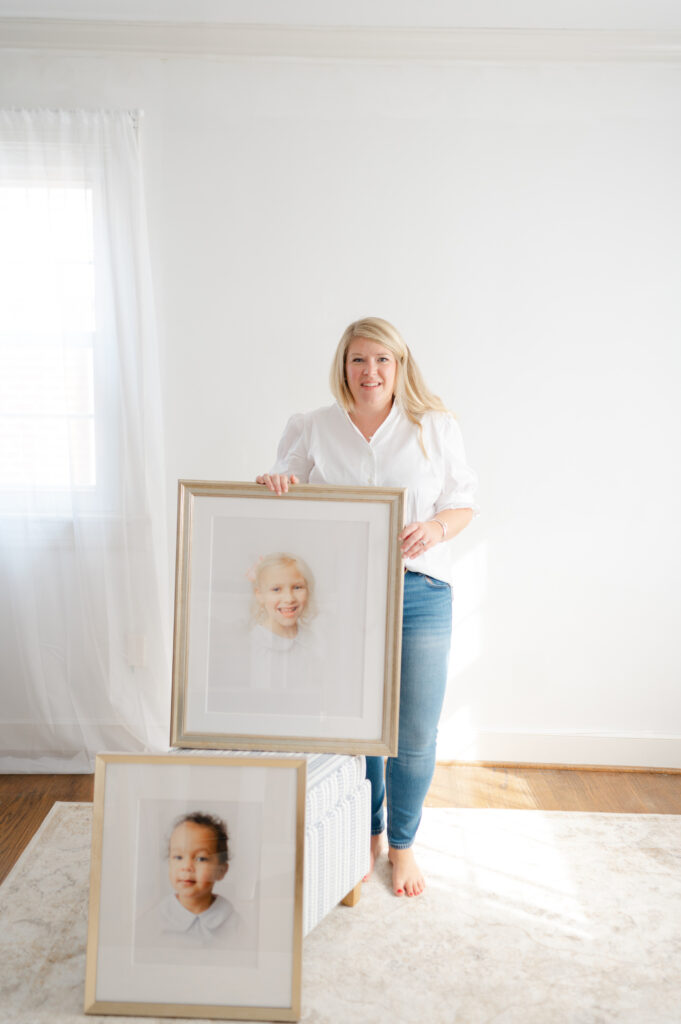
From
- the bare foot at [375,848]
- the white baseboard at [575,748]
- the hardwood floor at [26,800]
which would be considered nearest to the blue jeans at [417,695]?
the bare foot at [375,848]

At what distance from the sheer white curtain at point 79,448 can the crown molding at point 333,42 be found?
0.84 feet

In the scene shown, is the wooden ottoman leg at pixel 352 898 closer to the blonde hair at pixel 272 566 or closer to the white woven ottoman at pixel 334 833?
the white woven ottoman at pixel 334 833

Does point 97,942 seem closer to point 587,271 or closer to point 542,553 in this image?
point 542,553

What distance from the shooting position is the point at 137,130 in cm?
280

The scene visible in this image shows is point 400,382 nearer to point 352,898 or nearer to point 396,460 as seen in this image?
point 396,460

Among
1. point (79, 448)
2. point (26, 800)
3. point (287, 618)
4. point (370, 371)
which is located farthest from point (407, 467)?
point (26, 800)

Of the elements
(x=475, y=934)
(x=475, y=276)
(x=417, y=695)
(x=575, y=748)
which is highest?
(x=475, y=276)

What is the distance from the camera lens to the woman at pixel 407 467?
6.73 feet

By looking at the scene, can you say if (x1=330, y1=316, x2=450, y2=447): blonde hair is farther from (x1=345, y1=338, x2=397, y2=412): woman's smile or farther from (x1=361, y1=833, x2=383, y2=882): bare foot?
(x1=361, y1=833, x2=383, y2=882): bare foot

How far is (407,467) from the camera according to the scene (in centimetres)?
205

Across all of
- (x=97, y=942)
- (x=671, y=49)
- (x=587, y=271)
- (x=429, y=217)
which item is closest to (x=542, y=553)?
(x=587, y=271)

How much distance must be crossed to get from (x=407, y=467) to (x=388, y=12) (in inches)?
64.7

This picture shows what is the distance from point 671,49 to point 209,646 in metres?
2.58

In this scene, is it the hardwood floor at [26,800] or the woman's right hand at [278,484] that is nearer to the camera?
the woman's right hand at [278,484]
